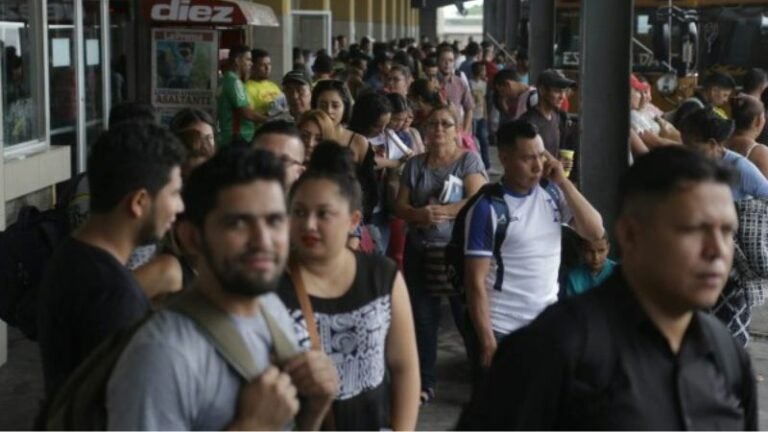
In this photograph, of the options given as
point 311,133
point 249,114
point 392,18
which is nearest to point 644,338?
point 311,133

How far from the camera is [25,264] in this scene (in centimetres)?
494

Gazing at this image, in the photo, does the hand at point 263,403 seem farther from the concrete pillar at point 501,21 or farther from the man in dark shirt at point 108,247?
the concrete pillar at point 501,21

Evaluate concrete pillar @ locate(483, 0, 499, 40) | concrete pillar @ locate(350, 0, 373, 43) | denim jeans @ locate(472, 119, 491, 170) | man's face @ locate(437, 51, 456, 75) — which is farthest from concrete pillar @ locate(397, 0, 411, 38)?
man's face @ locate(437, 51, 456, 75)

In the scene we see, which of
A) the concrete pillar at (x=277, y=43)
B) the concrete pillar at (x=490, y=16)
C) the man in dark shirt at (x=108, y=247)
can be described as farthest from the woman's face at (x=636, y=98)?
the concrete pillar at (x=490, y=16)

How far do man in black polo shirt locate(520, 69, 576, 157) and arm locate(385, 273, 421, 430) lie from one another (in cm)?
643

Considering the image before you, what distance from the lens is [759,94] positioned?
12.9 m

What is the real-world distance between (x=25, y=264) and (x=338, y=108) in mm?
4294

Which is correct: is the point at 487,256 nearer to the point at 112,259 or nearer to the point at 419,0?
the point at 112,259

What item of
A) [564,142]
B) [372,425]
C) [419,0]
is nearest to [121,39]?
[564,142]

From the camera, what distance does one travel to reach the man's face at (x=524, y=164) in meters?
6.24

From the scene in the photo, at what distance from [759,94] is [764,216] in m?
5.88

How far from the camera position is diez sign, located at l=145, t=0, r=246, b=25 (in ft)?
45.8

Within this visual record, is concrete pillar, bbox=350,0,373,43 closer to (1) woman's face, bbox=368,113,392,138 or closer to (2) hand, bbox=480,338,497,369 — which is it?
(1) woman's face, bbox=368,113,392,138

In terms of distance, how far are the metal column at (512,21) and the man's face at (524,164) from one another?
2446cm
